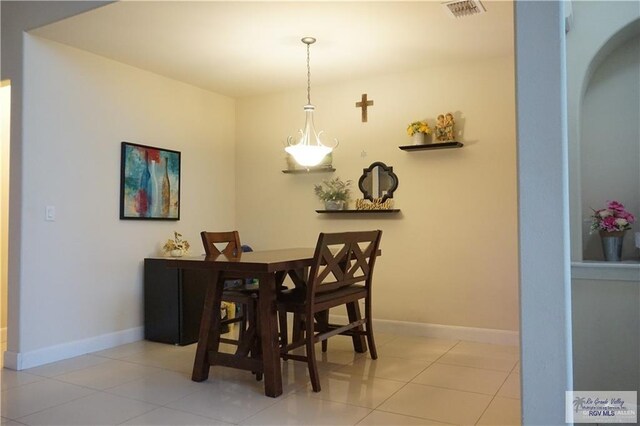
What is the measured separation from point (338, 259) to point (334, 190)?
1.71m

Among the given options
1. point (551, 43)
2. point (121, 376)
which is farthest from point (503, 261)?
point (121, 376)

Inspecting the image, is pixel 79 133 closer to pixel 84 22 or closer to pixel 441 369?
pixel 84 22

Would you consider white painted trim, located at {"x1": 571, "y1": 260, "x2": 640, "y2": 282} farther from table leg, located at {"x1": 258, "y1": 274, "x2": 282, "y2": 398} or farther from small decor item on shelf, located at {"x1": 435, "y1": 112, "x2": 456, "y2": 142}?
small decor item on shelf, located at {"x1": 435, "y1": 112, "x2": 456, "y2": 142}

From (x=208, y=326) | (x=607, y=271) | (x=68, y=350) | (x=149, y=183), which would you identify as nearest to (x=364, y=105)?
(x=149, y=183)

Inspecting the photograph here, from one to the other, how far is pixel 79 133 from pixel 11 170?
0.55 meters

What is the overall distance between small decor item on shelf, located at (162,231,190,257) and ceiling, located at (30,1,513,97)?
1532 millimetres

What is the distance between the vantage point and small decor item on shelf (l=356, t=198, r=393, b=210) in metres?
4.36

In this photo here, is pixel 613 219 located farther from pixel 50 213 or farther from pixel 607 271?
pixel 50 213

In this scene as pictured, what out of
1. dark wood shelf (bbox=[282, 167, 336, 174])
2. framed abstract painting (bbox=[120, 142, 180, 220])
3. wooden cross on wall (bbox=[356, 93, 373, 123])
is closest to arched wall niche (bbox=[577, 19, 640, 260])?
wooden cross on wall (bbox=[356, 93, 373, 123])

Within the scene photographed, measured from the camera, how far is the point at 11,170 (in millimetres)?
3371

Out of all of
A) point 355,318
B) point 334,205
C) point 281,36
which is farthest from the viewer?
point 334,205

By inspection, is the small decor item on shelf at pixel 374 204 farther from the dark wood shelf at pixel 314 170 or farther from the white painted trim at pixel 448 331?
the white painted trim at pixel 448 331

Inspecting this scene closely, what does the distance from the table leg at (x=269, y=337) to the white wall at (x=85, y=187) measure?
1776 millimetres

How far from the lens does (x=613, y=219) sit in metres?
2.62
